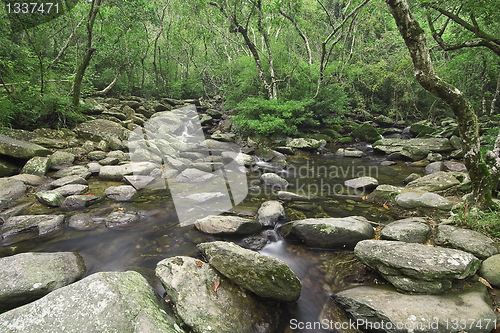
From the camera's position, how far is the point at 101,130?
10.6m

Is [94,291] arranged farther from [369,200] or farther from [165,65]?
[165,65]

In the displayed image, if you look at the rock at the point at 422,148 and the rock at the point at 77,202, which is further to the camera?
the rock at the point at 422,148

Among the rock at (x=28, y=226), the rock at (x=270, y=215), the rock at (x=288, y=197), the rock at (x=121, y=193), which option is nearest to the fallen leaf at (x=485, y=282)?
the rock at (x=270, y=215)

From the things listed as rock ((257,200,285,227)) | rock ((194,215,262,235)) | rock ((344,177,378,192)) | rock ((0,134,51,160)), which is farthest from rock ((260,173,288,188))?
rock ((0,134,51,160))

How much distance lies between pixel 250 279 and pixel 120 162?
25.2 feet

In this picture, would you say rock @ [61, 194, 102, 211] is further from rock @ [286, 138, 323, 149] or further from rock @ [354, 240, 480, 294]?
rock @ [286, 138, 323, 149]

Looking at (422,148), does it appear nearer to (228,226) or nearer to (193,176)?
(193,176)

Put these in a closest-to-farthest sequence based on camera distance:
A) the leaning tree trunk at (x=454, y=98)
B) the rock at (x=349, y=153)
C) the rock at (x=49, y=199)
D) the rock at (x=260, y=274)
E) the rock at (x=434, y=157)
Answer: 1. the rock at (x=260, y=274)
2. the leaning tree trunk at (x=454, y=98)
3. the rock at (x=49, y=199)
4. the rock at (x=434, y=157)
5. the rock at (x=349, y=153)

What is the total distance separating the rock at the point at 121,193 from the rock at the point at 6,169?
2941 millimetres

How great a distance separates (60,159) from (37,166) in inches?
38.1

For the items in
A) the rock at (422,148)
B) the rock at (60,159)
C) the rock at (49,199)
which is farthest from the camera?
the rock at (422,148)

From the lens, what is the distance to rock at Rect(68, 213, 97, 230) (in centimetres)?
467

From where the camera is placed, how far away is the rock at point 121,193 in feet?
20.0

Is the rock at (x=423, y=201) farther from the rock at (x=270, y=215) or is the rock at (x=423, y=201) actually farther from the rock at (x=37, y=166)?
the rock at (x=37, y=166)
